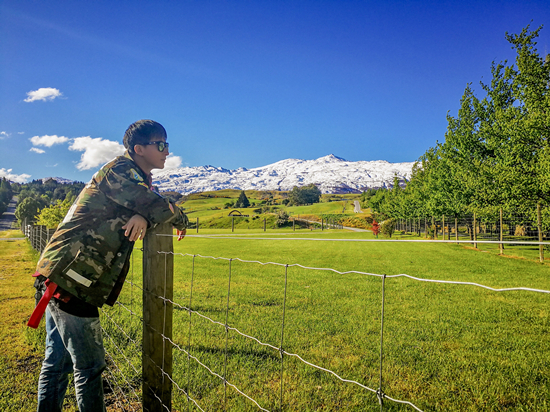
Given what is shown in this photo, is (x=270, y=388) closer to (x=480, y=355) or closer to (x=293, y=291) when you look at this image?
(x=480, y=355)

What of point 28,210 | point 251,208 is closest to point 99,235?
point 28,210

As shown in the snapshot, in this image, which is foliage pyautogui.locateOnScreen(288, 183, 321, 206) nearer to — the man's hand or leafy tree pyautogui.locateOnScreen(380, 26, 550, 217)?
leafy tree pyautogui.locateOnScreen(380, 26, 550, 217)

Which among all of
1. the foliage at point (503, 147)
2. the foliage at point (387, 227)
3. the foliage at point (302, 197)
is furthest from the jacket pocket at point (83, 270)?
the foliage at point (302, 197)

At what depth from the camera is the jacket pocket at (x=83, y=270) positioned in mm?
2002

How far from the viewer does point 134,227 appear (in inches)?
84.0

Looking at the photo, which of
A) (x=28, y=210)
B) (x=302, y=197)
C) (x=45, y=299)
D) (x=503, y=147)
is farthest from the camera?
(x=302, y=197)

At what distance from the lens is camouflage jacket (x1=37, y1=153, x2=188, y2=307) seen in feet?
6.61

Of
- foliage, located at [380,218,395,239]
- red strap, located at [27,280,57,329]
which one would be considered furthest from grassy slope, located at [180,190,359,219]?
red strap, located at [27,280,57,329]

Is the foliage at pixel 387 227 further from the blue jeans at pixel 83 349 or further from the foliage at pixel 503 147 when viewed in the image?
the blue jeans at pixel 83 349

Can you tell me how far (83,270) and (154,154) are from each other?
3.10 ft

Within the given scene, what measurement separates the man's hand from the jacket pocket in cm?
24

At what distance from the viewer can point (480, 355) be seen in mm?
3666

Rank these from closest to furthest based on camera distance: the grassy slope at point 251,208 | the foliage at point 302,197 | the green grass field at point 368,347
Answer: the green grass field at point 368,347 < the grassy slope at point 251,208 < the foliage at point 302,197

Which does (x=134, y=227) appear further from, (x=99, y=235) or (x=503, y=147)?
(x=503, y=147)
